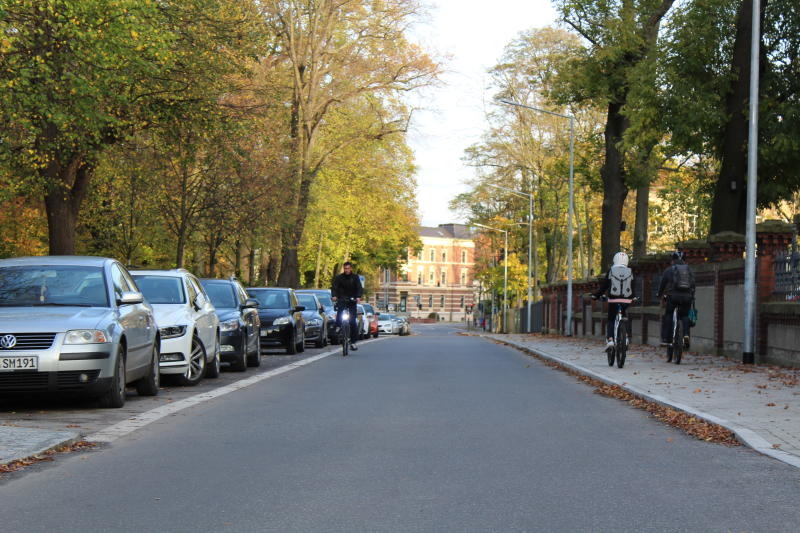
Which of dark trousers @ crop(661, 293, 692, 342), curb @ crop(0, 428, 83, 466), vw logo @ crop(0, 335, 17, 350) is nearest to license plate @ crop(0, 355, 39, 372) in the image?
vw logo @ crop(0, 335, 17, 350)

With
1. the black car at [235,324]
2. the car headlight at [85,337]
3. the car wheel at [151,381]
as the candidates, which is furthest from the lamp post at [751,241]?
the car headlight at [85,337]

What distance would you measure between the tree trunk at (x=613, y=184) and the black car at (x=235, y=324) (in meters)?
18.7

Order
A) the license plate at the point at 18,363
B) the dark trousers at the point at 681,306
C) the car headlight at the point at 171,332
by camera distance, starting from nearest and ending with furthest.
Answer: the license plate at the point at 18,363, the car headlight at the point at 171,332, the dark trousers at the point at 681,306

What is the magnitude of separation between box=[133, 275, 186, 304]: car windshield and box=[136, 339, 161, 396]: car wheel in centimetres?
232

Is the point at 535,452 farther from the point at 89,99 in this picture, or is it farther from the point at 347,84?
the point at 347,84

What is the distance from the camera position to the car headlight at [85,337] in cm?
1119

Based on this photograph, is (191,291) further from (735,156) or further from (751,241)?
(735,156)

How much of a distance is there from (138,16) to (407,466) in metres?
14.8

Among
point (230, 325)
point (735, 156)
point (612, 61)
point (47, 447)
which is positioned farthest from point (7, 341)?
point (612, 61)

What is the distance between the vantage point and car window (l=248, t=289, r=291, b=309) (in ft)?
86.9

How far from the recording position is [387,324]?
72062 millimetres

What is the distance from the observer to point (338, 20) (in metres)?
44.3

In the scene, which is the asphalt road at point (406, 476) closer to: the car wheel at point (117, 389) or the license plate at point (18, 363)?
the car wheel at point (117, 389)

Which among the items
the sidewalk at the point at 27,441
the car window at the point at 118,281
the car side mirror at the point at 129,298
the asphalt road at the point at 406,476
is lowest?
the asphalt road at the point at 406,476
